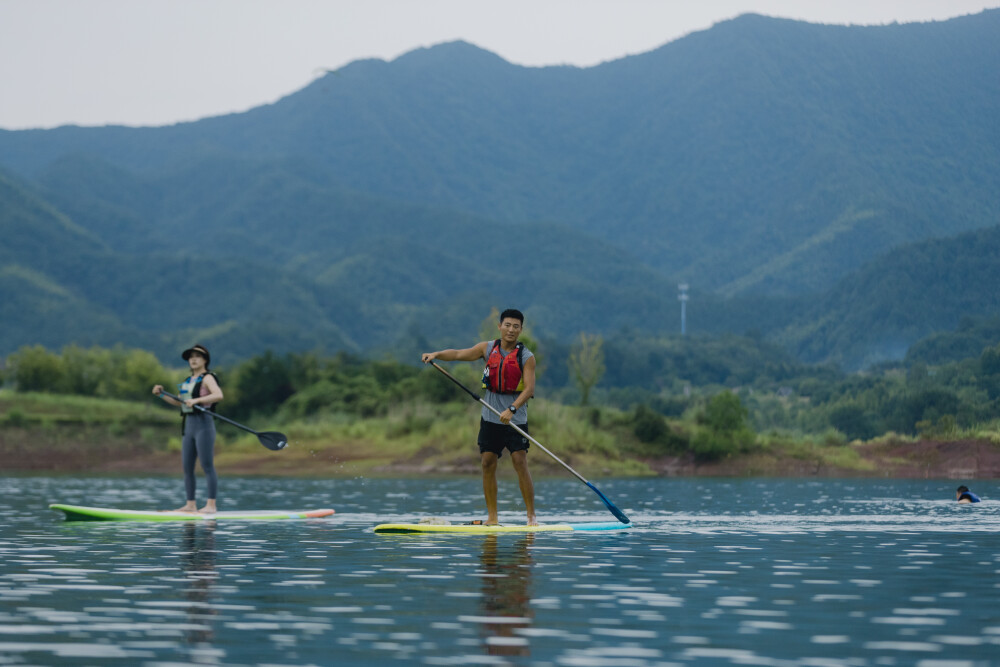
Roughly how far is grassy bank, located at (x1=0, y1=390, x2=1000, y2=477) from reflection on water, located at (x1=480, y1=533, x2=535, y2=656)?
119 feet

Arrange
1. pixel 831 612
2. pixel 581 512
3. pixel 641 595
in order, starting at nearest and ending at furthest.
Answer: pixel 831 612 → pixel 641 595 → pixel 581 512

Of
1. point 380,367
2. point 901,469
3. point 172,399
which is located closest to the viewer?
point 172,399

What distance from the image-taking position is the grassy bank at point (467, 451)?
53.2 metres

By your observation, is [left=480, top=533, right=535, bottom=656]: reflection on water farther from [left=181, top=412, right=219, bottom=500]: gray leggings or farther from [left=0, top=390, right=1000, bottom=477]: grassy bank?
[left=0, top=390, right=1000, bottom=477]: grassy bank

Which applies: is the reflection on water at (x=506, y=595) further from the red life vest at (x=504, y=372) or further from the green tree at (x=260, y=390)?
the green tree at (x=260, y=390)

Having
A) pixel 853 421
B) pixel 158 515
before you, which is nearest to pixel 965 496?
pixel 158 515

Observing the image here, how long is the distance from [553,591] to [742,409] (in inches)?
1896

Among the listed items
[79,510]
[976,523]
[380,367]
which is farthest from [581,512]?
[380,367]

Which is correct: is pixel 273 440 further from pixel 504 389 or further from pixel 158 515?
pixel 504 389

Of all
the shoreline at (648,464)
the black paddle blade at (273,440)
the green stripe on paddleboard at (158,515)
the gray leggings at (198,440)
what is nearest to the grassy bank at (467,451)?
the shoreline at (648,464)

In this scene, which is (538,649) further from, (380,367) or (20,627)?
(380,367)

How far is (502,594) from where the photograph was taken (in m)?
10.3

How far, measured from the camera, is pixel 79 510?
19.5 metres

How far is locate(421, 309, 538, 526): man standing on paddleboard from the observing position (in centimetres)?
1614
